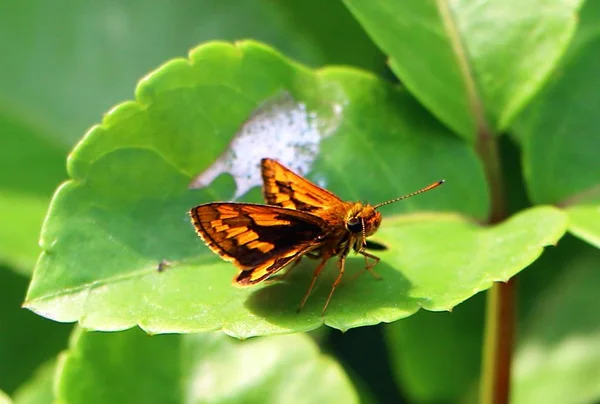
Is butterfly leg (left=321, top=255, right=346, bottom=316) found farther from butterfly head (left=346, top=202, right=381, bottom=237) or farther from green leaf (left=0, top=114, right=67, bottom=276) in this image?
green leaf (left=0, top=114, right=67, bottom=276)

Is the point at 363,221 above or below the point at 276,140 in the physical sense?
below

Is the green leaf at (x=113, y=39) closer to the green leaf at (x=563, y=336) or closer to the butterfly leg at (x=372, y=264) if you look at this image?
the green leaf at (x=563, y=336)

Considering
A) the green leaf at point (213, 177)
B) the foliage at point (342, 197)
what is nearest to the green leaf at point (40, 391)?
the foliage at point (342, 197)

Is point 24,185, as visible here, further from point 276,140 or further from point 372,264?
point 372,264

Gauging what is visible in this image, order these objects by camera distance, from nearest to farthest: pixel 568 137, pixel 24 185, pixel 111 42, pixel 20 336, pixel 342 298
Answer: pixel 342 298 → pixel 568 137 → pixel 20 336 → pixel 24 185 → pixel 111 42

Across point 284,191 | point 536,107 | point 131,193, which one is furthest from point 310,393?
point 536,107

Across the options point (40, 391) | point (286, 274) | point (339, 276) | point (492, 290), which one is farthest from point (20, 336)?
point (492, 290)
